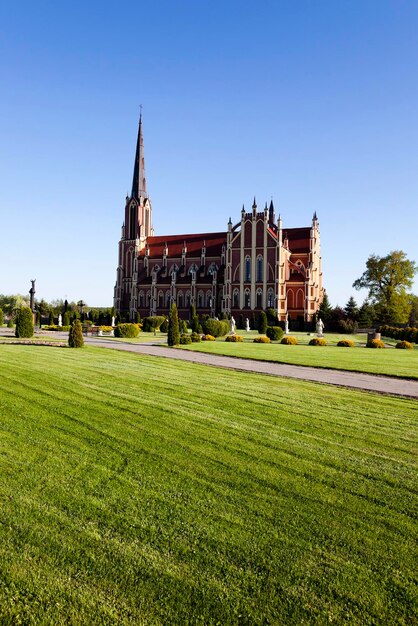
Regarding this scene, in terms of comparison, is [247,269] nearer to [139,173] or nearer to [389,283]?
[389,283]

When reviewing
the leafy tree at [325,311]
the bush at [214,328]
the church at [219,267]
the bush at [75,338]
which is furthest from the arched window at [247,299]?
the bush at [75,338]

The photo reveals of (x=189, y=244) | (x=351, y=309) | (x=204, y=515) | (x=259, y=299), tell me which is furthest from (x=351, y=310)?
(x=204, y=515)

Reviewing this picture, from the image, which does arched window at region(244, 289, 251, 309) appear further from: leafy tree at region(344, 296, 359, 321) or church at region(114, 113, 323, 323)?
leafy tree at region(344, 296, 359, 321)

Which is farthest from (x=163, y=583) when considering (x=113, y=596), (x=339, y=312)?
(x=339, y=312)

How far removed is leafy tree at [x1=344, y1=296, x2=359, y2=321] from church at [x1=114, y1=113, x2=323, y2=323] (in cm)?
742

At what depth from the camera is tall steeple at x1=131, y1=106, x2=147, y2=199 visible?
295ft

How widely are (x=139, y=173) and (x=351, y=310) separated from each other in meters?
50.7

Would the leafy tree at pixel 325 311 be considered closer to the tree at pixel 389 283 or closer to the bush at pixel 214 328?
the tree at pixel 389 283

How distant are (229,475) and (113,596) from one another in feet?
8.23

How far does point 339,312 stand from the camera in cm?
6006

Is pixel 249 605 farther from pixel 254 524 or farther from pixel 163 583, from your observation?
pixel 254 524

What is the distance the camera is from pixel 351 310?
204 feet

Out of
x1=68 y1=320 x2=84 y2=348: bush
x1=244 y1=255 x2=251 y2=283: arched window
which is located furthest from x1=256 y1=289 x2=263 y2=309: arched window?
x1=68 y1=320 x2=84 y2=348: bush

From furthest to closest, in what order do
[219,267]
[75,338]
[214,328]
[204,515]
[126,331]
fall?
1. [219,267]
2. [214,328]
3. [126,331]
4. [75,338]
5. [204,515]
